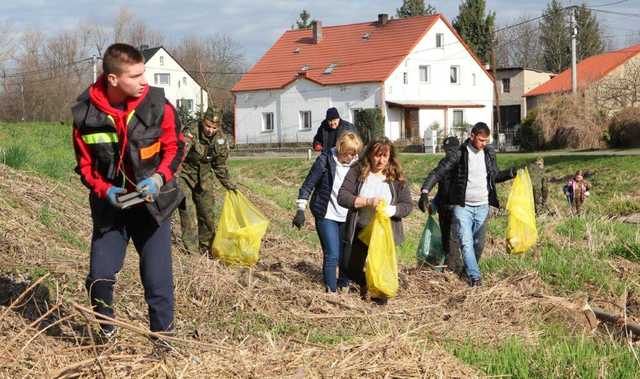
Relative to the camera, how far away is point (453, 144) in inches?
357

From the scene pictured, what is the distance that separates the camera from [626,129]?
112 feet

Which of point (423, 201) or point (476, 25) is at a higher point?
point (476, 25)

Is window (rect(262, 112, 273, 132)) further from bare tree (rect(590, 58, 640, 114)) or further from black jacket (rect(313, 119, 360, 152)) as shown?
black jacket (rect(313, 119, 360, 152))

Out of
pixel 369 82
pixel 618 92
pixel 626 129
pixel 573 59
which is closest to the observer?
pixel 626 129

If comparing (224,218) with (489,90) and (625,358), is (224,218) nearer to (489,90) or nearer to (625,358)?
(625,358)

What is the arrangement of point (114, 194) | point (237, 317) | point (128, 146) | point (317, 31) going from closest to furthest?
point (114, 194)
point (128, 146)
point (237, 317)
point (317, 31)

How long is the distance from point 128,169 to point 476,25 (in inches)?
2727

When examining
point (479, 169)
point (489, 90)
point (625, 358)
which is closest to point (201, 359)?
point (625, 358)

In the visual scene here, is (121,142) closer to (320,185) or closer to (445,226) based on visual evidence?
(320,185)

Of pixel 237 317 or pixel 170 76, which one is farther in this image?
pixel 170 76

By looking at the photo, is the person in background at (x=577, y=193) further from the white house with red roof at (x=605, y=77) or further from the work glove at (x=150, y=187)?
the white house with red roof at (x=605, y=77)

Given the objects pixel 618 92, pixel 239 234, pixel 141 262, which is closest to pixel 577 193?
pixel 239 234

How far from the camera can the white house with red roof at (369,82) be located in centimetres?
5206

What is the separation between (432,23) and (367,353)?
51.0m
